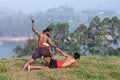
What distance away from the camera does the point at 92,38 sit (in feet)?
178

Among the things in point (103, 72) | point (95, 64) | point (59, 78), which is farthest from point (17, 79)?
point (95, 64)

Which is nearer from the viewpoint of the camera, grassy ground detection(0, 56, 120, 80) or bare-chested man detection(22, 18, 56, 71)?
grassy ground detection(0, 56, 120, 80)

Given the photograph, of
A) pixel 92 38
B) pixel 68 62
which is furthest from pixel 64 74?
pixel 92 38

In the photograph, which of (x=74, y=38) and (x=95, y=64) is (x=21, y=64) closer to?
(x=95, y=64)

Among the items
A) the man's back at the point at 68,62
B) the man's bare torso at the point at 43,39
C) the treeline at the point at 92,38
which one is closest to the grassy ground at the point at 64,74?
the man's back at the point at 68,62

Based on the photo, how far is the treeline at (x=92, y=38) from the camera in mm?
52219

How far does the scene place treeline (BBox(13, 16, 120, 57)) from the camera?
52219mm

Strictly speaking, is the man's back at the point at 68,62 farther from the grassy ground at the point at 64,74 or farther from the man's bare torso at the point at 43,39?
Answer: the man's bare torso at the point at 43,39

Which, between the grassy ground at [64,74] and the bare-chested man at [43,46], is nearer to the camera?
the grassy ground at [64,74]

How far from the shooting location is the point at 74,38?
55.4 m

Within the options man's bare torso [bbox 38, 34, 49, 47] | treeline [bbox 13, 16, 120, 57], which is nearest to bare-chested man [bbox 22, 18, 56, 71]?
man's bare torso [bbox 38, 34, 49, 47]

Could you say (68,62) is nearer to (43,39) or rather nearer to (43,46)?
(43,46)

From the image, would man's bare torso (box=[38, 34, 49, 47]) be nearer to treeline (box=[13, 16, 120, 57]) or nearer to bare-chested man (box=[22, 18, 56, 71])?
bare-chested man (box=[22, 18, 56, 71])

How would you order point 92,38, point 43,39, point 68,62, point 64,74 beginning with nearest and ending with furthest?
point 64,74 < point 68,62 < point 43,39 < point 92,38
